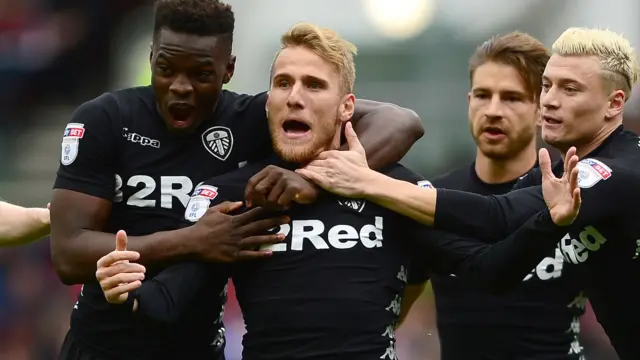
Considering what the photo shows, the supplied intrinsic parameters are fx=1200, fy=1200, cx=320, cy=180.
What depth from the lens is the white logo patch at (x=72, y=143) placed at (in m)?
4.75

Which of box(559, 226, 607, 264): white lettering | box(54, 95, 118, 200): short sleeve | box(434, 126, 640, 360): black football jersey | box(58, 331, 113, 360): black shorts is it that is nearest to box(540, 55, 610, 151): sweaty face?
box(434, 126, 640, 360): black football jersey

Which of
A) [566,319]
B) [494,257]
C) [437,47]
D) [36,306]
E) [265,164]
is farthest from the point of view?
[437,47]

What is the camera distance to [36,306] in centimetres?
1005

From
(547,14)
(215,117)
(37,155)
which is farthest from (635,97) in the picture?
(215,117)

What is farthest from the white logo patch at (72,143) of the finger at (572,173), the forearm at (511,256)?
the finger at (572,173)

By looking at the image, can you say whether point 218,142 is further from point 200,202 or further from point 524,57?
point 524,57

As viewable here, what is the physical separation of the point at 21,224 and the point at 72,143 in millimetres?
937

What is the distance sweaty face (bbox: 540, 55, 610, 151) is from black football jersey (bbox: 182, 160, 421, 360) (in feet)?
3.00

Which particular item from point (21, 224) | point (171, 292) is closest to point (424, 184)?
point (171, 292)

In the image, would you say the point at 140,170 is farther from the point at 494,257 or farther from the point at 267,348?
the point at 494,257

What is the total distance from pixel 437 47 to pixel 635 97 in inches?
81.3

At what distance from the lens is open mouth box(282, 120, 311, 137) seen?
181 inches

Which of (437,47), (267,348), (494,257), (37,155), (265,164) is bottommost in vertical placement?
(267,348)

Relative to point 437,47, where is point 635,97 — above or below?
below
